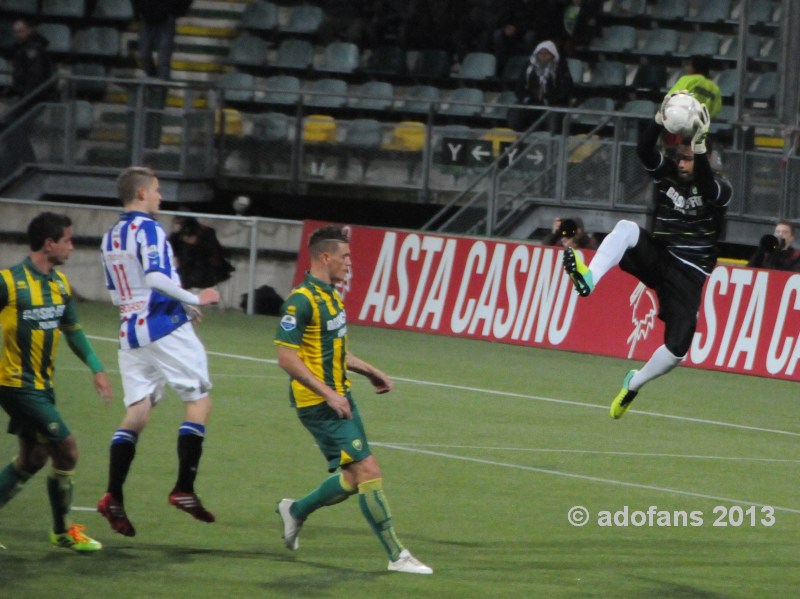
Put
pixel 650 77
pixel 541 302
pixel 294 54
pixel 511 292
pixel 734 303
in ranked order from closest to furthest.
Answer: pixel 734 303
pixel 541 302
pixel 511 292
pixel 650 77
pixel 294 54

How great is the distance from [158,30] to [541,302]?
27.3 ft

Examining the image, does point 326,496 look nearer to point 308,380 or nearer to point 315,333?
point 308,380

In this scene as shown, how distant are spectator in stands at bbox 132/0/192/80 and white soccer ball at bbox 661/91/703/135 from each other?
50.5ft

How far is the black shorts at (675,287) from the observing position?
1051 cm

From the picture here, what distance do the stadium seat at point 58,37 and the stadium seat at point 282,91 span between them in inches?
136

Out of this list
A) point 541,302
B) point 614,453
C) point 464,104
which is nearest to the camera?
point 614,453

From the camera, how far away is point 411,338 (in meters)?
20.0

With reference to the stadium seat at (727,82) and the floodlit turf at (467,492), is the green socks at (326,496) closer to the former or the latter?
the floodlit turf at (467,492)

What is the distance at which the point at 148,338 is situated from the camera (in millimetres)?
9016

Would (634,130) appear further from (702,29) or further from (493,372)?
(702,29)

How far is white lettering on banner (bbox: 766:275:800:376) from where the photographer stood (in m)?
17.3

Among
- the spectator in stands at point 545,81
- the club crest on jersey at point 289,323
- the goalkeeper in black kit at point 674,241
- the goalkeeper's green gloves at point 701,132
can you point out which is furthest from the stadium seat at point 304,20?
the club crest on jersey at point 289,323

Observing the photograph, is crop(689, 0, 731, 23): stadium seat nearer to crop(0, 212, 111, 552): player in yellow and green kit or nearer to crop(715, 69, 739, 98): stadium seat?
crop(715, 69, 739, 98): stadium seat

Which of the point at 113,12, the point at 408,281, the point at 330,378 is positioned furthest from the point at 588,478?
the point at 113,12
